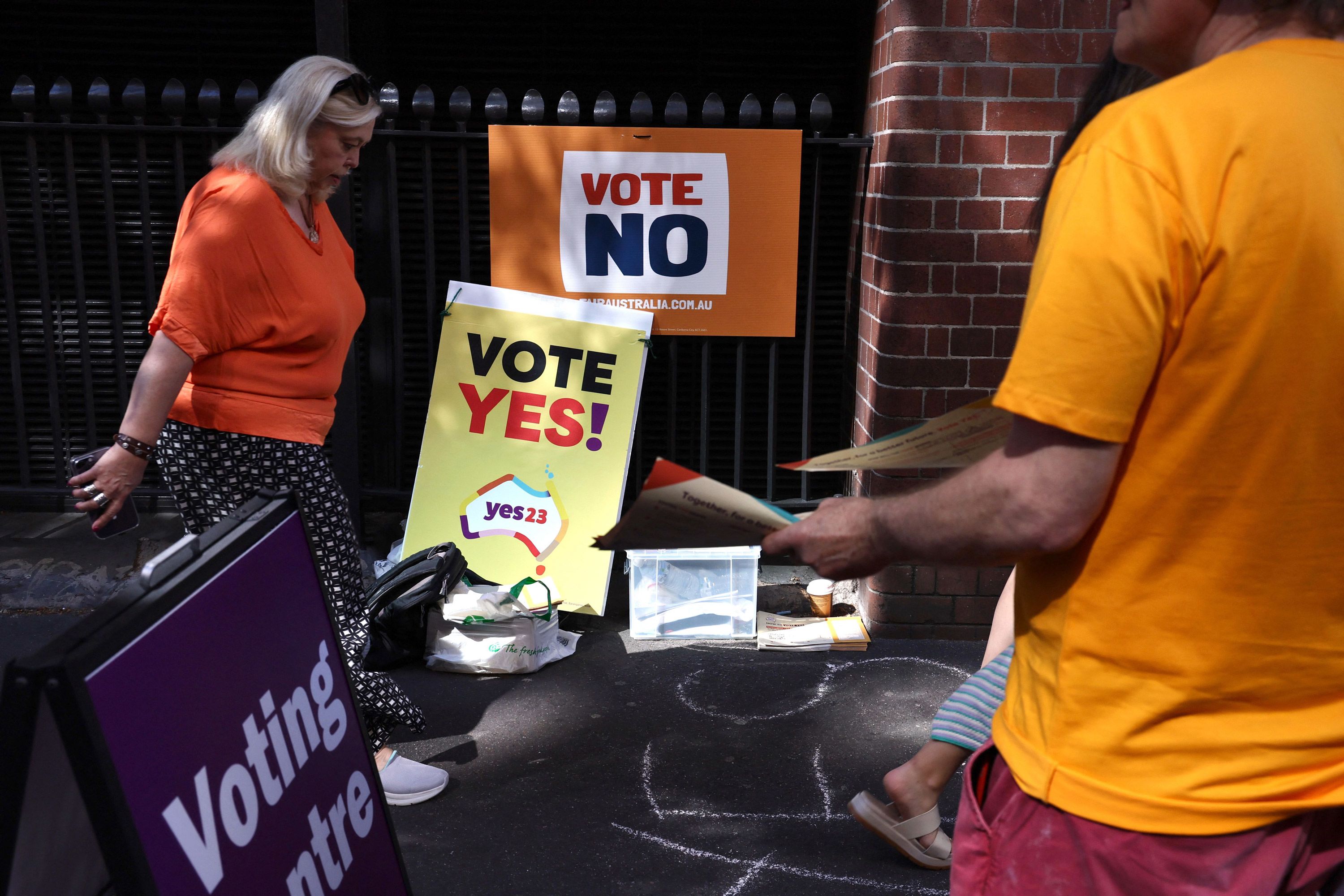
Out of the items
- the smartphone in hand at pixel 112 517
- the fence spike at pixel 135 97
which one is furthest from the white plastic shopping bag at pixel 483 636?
the fence spike at pixel 135 97

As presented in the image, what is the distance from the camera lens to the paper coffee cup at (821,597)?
5.04 m

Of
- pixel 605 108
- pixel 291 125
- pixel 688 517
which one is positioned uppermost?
pixel 605 108

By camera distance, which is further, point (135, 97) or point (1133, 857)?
point (135, 97)

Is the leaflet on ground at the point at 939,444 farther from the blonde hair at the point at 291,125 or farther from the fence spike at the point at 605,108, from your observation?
the fence spike at the point at 605,108

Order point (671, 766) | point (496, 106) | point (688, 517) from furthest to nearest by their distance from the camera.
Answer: point (496, 106), point (671, 766), point (688, 517)

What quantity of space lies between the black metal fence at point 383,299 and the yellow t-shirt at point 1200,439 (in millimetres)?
3751

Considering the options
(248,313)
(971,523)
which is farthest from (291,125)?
(971,523)

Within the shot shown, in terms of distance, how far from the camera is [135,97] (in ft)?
15.6

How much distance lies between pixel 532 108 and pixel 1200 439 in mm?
4042

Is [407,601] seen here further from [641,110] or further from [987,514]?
[987,514]

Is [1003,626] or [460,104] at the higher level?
[460,104]

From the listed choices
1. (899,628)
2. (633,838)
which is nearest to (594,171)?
(899,628)

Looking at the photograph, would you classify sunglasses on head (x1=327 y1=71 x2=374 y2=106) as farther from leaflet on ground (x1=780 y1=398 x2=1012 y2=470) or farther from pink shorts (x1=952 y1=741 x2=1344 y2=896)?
pink shorts (x1=952 y1=741 x2=1344 y2=896)

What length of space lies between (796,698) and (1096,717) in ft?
9.86
